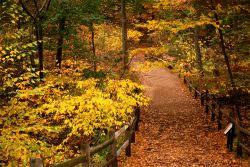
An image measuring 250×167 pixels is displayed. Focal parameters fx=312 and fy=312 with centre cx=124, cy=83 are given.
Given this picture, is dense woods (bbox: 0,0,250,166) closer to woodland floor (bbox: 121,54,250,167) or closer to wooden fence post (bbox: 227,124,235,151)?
wooden fence post (bbox: 227,124,235,151)

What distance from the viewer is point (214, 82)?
1670cm

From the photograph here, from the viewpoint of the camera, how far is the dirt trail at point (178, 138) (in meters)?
12.1

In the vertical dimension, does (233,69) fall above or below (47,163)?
above

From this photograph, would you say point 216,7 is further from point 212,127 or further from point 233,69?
point 212,127

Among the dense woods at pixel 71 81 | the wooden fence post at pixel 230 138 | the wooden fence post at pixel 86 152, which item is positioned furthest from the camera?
the wooden fence post at pixel 230 138

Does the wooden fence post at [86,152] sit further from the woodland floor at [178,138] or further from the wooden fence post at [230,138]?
the wooden fence post at [230,138]

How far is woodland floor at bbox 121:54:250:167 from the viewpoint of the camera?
12109mm

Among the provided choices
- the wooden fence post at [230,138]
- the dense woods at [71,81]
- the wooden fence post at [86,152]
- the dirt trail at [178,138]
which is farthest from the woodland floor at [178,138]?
the wooden fence post at [86,152]

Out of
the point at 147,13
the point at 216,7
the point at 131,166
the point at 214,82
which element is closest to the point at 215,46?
the point at 214,82

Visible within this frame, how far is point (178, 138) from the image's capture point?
611 inches

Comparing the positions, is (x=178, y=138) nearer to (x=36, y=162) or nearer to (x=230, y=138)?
(x=230, y=138)

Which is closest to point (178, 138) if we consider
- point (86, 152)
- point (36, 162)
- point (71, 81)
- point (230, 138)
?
point (230, 138)

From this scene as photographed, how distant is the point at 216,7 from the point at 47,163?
9.21m

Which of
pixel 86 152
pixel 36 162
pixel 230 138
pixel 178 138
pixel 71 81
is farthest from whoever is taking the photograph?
pixel 178 138
